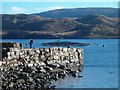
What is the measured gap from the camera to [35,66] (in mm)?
35344

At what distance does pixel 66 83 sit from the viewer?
3222 centimetres

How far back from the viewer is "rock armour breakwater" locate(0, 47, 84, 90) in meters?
28.6

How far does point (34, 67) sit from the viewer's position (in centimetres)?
3466

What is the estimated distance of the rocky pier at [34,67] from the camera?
28573mm

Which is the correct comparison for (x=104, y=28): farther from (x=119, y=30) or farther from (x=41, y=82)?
(x=41, y=82)

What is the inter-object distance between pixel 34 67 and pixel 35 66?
2.26ft

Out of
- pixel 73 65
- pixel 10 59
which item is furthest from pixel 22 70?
pixel 73 65

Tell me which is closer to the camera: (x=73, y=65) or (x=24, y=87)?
(x=24, y=87)

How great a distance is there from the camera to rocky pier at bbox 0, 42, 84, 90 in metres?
28.6

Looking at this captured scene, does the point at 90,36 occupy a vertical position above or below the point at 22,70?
below

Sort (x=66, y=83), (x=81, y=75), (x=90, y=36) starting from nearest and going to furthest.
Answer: (x=66, y=83), (x=81, y=75), (x=90, y=36)

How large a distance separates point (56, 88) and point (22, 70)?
440 centimetres

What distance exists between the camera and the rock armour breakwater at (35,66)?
2862 cm

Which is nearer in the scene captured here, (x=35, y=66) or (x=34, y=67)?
(x=34, y=67)
